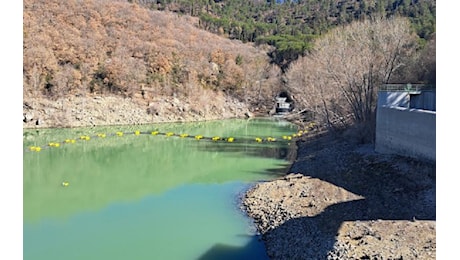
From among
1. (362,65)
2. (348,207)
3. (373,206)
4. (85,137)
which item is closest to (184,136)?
(85,137)

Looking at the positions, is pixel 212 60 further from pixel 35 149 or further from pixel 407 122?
pixel 407 122

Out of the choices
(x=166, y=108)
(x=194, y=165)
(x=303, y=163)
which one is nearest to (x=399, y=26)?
(x=303, y=163)

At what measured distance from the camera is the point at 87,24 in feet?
175

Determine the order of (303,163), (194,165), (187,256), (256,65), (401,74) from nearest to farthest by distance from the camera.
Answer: (187,256)
(303,163)
(194,165)
(401,74)
(256,65)

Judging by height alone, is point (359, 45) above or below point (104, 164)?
above

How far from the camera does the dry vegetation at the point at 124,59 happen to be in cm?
4250

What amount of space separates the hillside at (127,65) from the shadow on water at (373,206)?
1265 inches

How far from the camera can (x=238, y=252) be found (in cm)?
1055

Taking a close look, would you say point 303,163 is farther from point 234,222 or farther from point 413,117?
point 234,222

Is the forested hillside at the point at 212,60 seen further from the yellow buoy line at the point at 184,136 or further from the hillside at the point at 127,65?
the yellow buoy line at the point at 184,136

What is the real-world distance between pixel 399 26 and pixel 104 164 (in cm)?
1863

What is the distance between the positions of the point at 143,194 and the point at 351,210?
8718 mm

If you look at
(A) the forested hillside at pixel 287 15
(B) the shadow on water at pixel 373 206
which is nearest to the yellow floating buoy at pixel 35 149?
(B) the shadow on water at pixel 373 206

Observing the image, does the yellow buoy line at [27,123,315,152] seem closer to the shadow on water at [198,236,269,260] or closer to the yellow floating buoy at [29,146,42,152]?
the yellow floating buoy at [29,146,42,152]
